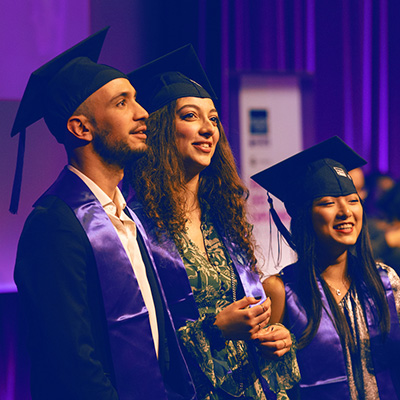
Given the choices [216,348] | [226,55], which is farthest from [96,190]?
[226,55]

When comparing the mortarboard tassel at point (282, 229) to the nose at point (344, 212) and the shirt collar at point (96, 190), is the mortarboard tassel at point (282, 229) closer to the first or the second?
the nose at point (344, 212)

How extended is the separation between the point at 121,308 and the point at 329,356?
91 centimetres

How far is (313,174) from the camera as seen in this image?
228 cm

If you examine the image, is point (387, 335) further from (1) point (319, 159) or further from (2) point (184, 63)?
(2) point (184, 63)

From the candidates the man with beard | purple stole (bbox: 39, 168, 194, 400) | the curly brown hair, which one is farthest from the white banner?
purple stole (bbox: 39, 168, 194, 400)

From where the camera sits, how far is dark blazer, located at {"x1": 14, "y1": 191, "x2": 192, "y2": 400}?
1374 millimetres

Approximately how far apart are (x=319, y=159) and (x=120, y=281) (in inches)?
44.4

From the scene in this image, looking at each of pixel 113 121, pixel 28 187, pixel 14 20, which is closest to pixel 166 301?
pixel 113 121

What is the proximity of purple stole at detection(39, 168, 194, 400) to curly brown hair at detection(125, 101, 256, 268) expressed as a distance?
36 centimetres

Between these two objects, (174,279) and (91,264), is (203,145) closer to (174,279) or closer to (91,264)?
(174,279)

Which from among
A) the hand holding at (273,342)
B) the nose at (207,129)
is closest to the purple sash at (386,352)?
the hand holding at (273,342)

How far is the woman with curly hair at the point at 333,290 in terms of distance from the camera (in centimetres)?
209

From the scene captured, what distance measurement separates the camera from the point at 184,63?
209 cm

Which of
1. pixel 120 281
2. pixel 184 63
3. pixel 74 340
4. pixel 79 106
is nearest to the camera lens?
pixel 74 340
